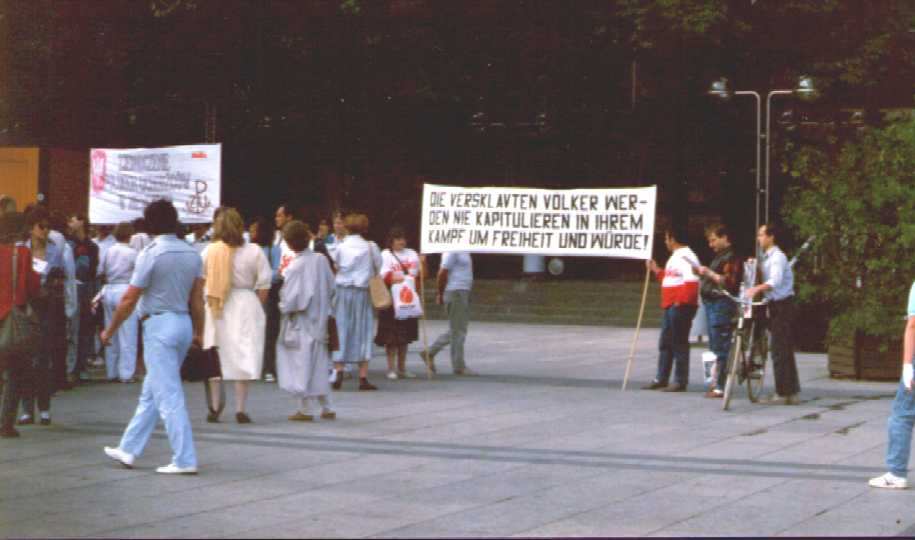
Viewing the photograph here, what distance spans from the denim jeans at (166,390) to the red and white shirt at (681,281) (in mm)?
7827

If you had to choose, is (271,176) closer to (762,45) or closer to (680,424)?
(762,45)

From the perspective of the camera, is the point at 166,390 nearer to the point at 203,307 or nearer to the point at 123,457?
the point at 123,457

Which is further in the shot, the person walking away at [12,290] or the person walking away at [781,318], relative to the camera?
the person walking away at [781,318]

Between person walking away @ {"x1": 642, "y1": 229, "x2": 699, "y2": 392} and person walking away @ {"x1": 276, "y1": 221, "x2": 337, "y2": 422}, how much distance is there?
15.3ft

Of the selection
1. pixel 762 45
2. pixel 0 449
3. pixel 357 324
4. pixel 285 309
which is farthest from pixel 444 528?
pixel 762 45

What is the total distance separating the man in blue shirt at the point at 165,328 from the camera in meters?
10.7

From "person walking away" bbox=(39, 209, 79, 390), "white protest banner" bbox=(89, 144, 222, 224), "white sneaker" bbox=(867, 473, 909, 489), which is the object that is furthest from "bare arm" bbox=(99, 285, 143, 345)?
"white protest banner" bbox=(89, 144, 222, 224)

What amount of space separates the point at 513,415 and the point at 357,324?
3198 mm

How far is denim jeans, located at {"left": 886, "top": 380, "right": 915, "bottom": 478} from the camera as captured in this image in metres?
10.4

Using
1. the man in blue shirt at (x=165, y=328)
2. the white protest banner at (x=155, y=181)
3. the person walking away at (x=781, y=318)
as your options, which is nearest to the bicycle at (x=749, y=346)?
the person walking away at (x=781, y=318)

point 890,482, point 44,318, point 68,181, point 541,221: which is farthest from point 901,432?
point 68,181

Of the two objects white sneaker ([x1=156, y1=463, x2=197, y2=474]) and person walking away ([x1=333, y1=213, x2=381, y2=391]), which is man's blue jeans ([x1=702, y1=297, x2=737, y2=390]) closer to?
person walking away ([x1=333, y1=213, x2=381, y2=391])

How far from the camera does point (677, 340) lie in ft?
58.1

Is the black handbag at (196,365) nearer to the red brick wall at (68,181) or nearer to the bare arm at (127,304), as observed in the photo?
the bare arm at (127,304)
